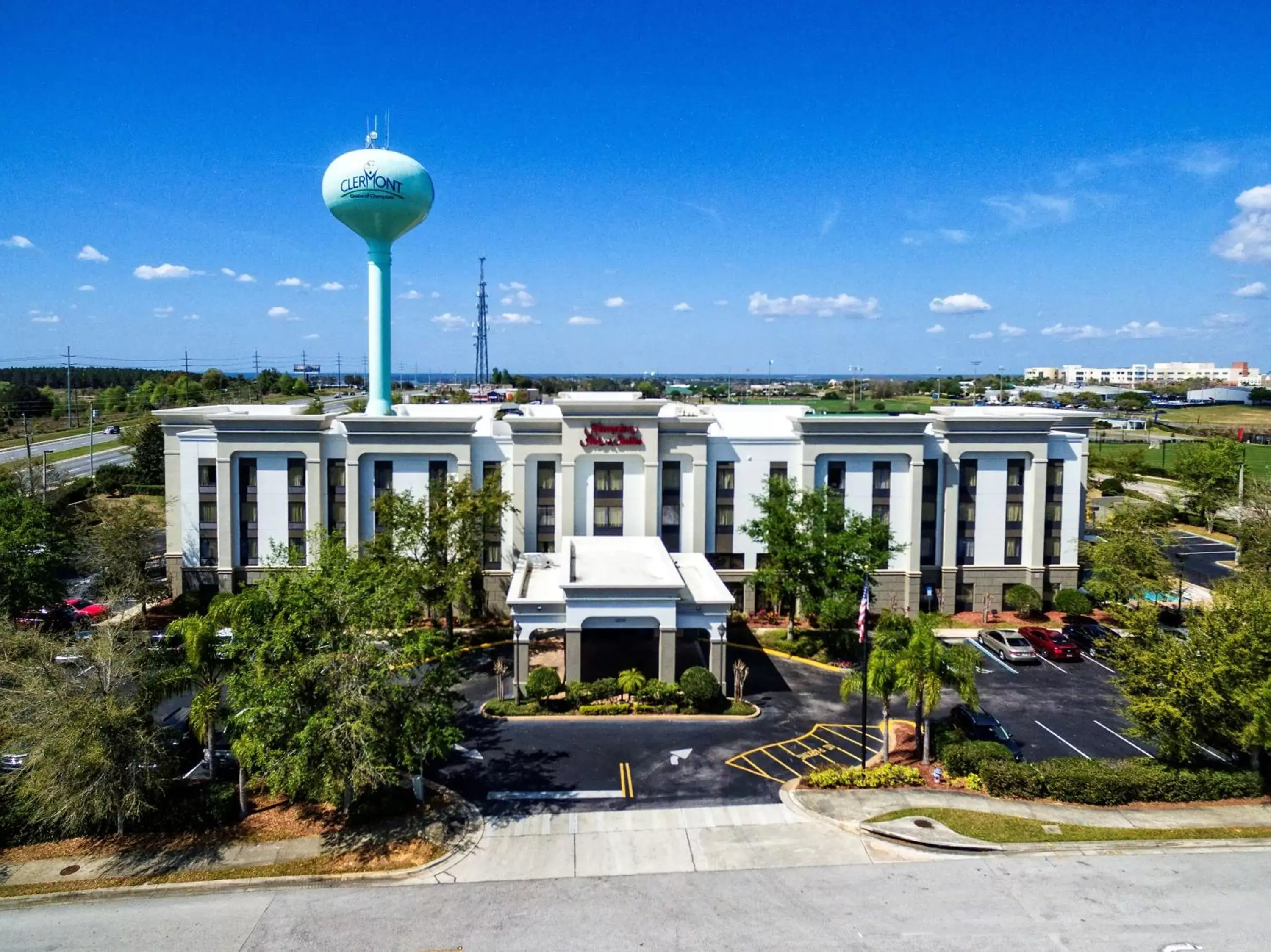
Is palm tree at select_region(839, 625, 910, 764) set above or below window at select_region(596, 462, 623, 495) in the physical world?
below

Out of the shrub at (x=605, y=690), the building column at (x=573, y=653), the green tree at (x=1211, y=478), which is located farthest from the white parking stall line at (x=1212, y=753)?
the green tree at (x=1211, y=478)

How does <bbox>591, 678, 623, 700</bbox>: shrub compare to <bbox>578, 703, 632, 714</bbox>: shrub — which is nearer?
<bbox>578, 703, 632, 714</bbox>: shrub

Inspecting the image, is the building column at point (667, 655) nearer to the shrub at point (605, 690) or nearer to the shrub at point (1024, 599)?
the shrub at point (605, 690)

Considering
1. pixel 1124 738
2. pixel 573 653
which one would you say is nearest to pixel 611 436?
pixel 573 653

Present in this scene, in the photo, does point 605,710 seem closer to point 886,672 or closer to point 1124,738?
point 886,672

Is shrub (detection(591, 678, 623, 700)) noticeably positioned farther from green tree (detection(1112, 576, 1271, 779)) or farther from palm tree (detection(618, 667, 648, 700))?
green tree (detection(1112, 576, 1271, 779))

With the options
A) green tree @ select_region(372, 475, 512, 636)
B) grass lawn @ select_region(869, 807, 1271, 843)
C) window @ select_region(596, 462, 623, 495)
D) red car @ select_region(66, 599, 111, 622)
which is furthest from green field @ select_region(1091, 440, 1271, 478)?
red car @ select_region(66, 599, 111, 622)

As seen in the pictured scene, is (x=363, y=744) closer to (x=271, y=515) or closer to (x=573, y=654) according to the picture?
(x=573, y=654)
